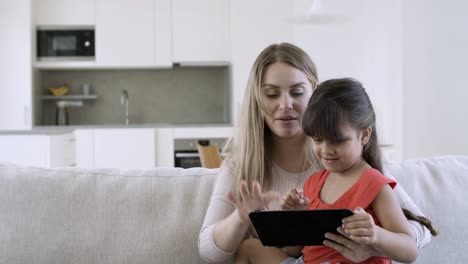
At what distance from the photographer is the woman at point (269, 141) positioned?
1.75 meters

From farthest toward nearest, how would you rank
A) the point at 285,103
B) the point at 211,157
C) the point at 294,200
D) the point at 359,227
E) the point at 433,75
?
the point at 433,75 < the point at 211,157 < the point at 285,103 < the point at 294,200 < the point at 359,227

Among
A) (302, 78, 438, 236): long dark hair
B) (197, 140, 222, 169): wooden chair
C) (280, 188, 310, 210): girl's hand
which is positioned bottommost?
(197, 140, 222, 169): wooden chair

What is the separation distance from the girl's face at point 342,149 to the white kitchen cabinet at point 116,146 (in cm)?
463

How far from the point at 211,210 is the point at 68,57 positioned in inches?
193

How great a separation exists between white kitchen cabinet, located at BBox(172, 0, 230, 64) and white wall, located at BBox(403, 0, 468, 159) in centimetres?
211

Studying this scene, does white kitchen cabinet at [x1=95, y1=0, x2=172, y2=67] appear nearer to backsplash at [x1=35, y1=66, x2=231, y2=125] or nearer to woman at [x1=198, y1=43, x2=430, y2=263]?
backsplash at [x1=35, y1=66, x2=231, y2=125]

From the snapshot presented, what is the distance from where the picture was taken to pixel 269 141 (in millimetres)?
1955

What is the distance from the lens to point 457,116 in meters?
4.60

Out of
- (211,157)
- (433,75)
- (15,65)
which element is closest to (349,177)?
(211,157)

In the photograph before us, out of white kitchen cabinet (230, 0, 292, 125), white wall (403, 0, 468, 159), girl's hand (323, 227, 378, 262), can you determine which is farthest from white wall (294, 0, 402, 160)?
girl's hand (323, 227, 378, 262)

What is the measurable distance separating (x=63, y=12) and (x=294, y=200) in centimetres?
525

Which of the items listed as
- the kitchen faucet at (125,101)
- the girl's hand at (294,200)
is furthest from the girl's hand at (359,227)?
the kitchen faucet at (125,101)

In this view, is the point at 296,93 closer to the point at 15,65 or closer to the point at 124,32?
the point at 124,32

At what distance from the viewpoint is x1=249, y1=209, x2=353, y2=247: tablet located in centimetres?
133
